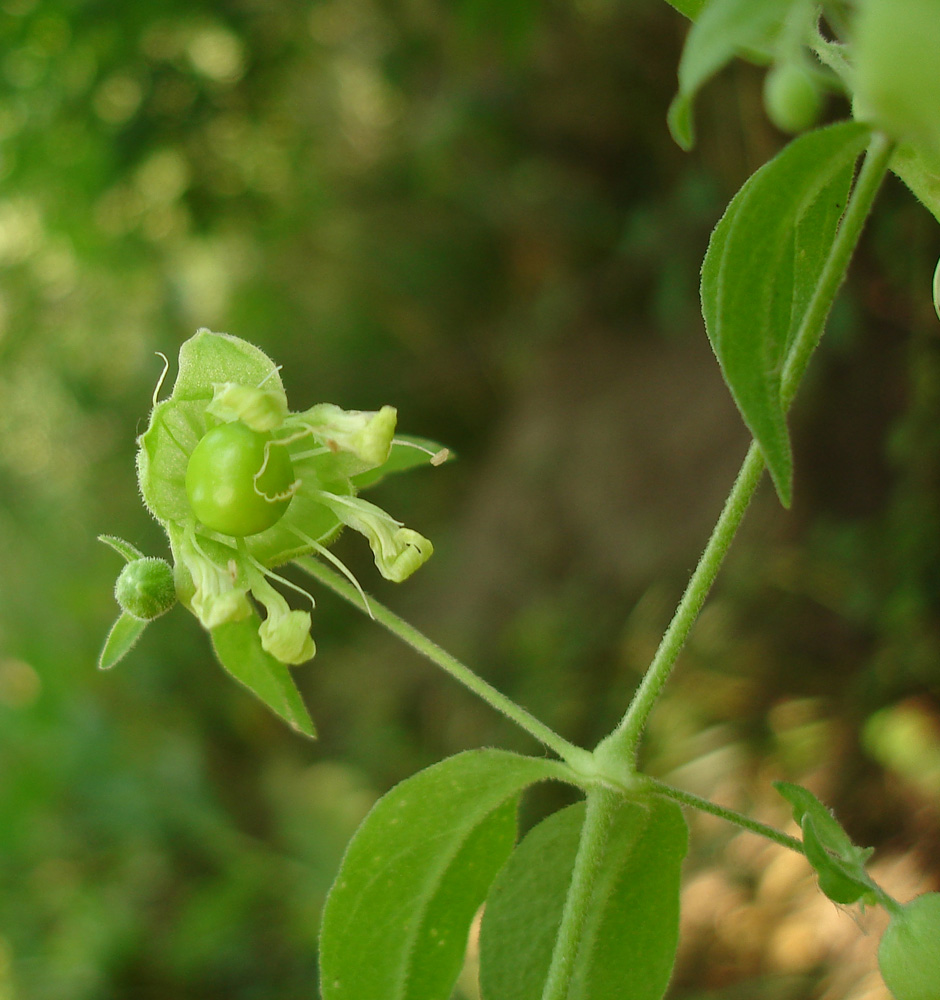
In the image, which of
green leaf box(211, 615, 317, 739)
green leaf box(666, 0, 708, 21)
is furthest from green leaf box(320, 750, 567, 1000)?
green leaf box(666, 0, 708, 21)

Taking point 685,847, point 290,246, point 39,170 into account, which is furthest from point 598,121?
point 685,847

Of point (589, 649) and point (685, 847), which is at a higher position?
point (685, 847)

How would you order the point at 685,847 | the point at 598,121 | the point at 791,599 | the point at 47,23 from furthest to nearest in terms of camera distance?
1. the point at 598,121
2. the point at 791,599
3. the point at 47,23
4. the point at 685,847

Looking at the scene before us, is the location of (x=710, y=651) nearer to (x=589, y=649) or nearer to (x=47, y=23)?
(x=589, y=649)

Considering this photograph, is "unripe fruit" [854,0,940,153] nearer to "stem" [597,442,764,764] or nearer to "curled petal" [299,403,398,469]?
"stem" [597,442,764,764]

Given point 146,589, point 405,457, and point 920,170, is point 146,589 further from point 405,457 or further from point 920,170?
point 920,170

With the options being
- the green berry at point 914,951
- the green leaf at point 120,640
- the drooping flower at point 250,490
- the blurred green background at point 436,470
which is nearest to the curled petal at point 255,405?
the drooping flower at point 250,490

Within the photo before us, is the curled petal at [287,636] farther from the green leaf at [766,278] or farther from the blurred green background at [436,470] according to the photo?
the blurred green background at [436,470]

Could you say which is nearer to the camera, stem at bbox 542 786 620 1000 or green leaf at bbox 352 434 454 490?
stem at bbox 542 786 620 1000

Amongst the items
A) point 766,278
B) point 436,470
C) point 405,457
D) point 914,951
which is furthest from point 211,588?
point 436,470
